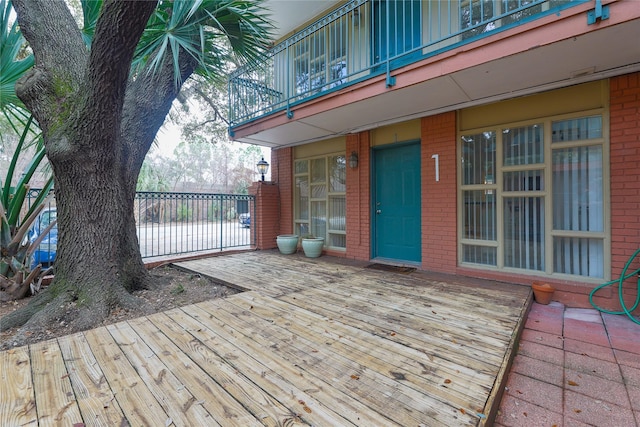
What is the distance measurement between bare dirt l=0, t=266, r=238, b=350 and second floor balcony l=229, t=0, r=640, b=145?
292 centimetres

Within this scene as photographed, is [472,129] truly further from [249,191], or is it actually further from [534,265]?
[249,191]

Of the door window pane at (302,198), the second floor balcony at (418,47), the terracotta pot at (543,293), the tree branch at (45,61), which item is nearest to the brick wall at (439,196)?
the second floor balcony at (418,47)

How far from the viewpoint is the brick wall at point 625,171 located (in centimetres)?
293

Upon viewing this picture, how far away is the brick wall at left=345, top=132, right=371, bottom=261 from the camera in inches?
208

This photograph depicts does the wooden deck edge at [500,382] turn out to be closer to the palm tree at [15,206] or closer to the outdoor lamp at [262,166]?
the palm tree at [15,206]

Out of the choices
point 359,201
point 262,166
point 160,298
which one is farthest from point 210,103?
point 160,298

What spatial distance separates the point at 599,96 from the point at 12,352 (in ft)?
19.5

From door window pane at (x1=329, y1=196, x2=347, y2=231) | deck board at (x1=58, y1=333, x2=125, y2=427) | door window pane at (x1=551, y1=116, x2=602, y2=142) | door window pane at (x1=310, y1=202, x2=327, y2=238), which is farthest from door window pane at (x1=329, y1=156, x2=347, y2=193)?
deck board at (x1=58, y1=333, x2=125, y2=427)

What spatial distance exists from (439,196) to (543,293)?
1761mm

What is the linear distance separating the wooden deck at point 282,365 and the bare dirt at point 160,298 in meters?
0.22

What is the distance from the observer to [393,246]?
5102 millimetres

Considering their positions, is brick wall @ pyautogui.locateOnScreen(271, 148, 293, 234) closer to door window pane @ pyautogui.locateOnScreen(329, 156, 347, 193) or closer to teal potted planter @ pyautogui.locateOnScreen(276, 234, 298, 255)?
teal potted planter @ pyautogui.locateOnScreen(276, 234, 298, 255)

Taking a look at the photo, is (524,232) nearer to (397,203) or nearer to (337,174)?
(397,203)

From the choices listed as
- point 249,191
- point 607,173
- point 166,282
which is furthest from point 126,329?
point 607,173
